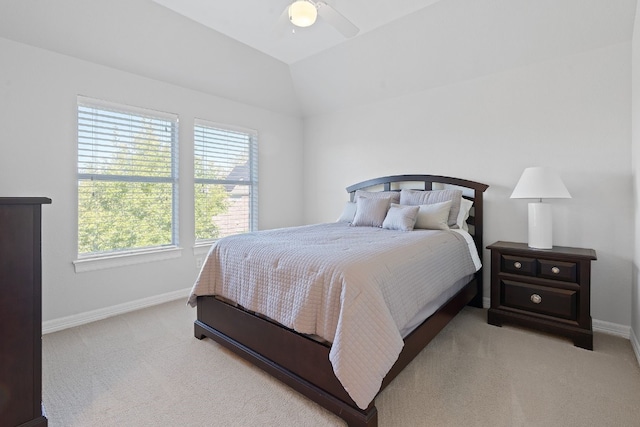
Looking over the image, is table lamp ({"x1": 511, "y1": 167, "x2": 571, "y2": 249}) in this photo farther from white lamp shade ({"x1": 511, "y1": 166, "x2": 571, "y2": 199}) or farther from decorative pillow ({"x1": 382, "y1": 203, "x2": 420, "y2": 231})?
decorative pillow ({"x1": 382, "y1": 203, "x2": 420, "y2": 231})

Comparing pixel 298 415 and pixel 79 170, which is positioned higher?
pixel 79 170

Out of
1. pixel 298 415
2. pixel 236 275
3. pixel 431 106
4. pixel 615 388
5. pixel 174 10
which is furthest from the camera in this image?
pixel 431 106

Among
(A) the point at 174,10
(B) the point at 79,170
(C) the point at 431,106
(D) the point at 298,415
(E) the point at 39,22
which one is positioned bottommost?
(D) the point at 298,415

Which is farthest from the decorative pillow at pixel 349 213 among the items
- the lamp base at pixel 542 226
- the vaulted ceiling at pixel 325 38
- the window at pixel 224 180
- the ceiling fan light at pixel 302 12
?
the ceiling fan light at pixel 302 12

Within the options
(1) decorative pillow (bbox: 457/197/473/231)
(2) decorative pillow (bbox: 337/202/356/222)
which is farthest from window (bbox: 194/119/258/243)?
(1) decorative pillow (bbox: 457/197/473/231)

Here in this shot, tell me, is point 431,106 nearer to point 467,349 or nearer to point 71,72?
point 467,349

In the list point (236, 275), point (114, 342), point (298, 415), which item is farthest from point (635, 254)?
point (114, 342)

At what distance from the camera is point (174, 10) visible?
106 inches

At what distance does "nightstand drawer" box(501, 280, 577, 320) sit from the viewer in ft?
7.69

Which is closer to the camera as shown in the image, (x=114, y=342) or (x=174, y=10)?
(x=114, y=342)

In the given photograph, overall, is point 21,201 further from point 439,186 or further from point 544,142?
point 544,142

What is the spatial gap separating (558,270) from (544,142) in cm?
119

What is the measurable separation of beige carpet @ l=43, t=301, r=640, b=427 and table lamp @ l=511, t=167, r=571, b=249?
0.77 m

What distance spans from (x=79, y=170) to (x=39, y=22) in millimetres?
1154
